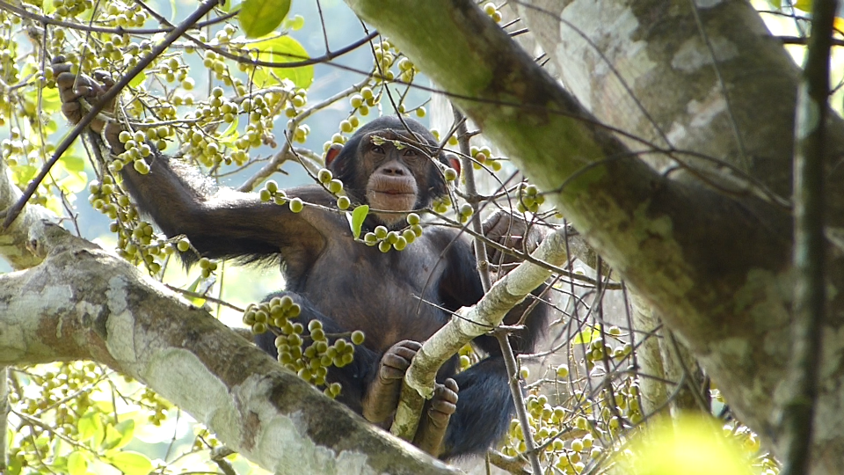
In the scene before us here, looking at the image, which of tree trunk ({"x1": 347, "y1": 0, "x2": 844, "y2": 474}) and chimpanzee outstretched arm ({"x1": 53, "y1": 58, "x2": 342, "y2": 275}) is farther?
chimpanzee outstretched arm ({"x1": 53, "y1": 58, "x2": 342, "y2": 275})

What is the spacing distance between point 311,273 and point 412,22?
2742 mm

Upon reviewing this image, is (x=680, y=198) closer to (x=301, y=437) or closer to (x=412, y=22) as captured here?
(x=412, y=22)

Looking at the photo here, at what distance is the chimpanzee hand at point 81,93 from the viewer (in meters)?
2.97

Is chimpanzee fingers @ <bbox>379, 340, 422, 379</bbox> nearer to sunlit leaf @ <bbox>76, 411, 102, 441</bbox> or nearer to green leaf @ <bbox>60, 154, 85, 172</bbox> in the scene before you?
sunlit leaf @ <bbox>76, 411, 102, 441</bbox>

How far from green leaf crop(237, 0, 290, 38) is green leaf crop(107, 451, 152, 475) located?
2.09 metres

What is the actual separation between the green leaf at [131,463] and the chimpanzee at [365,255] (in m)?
0.63

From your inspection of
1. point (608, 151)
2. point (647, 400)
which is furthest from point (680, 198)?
point (647, 400)

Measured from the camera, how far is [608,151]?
118cm

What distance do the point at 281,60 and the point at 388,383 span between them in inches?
45.7

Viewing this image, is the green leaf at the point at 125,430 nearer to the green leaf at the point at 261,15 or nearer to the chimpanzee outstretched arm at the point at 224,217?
the chimpanzee outstretched arm at the point at 224,217

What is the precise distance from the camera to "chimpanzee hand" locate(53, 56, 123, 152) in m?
2.97

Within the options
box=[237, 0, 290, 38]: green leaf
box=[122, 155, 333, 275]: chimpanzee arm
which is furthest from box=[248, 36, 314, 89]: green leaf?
Answer: box=[237, 0, 290, 38]: green leaf

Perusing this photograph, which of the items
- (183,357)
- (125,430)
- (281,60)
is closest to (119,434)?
(125,430)

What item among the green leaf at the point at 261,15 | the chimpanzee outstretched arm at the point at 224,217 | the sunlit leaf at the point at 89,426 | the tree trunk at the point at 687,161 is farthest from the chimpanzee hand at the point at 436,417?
the tree trunk at the point at 687,161
